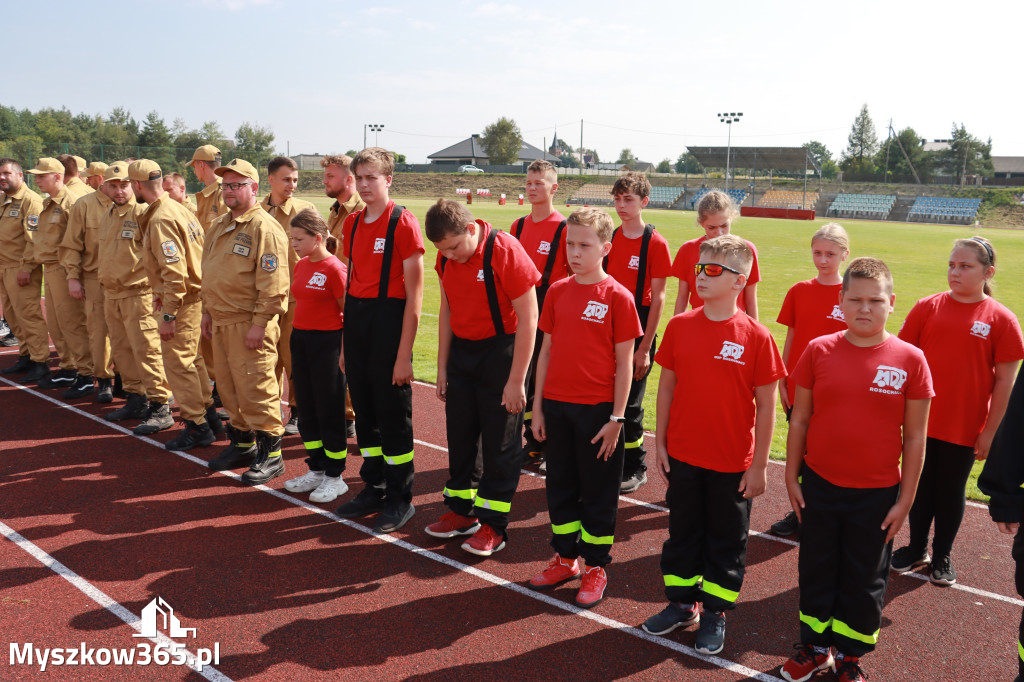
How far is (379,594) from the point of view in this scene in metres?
4.25

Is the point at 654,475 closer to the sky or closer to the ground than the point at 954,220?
closer to the ground

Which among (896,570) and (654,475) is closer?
(896,570)

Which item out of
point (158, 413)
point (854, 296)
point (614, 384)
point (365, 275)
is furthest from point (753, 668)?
point (158, 413)

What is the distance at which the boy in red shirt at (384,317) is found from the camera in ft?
16.3

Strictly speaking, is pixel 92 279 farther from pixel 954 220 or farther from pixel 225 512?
pixel 954 220

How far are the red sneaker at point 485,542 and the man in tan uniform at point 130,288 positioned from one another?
160 inches

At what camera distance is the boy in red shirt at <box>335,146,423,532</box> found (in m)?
4.96

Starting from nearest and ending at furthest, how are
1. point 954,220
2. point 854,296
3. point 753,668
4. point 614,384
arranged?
1. point 854,296
2. point 753,668
3. point 614,384
4. point 954,220

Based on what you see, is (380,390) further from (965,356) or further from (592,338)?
(965,356)

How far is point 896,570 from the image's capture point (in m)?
4.68

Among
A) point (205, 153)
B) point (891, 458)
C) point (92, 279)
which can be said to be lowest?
point (891, 458)

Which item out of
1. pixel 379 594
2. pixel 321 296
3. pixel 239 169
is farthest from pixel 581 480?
pixel 239 169

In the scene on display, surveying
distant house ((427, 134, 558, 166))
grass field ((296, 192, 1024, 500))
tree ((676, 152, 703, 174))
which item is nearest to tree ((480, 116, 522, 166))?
distant house ((427, 134, 558, 166))

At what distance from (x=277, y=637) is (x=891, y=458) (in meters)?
3.27
